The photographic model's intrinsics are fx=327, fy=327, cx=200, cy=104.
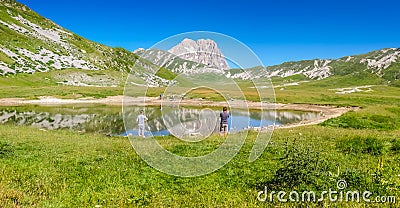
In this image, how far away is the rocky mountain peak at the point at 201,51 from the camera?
11.8 m

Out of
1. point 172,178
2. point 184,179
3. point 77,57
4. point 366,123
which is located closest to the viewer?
point 184,179

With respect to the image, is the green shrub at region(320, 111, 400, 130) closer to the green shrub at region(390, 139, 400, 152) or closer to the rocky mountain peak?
the green shrub at region(390, 139, 400, 152)

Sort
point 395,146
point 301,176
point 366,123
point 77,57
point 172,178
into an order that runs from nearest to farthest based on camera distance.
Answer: point 301,176, point 172,178, point 395,146, point 366,123, point 77,57

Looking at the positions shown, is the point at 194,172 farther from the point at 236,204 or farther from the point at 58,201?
the point at 58,201

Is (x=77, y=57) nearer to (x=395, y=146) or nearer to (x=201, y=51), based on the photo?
(x=395, y=146)

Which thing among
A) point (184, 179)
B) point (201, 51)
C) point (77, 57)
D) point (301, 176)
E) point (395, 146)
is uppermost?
point (77, 57)

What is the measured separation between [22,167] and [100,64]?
171349 millimetres

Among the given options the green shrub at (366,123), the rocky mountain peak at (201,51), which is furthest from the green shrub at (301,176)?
the green shrub at (366,123)

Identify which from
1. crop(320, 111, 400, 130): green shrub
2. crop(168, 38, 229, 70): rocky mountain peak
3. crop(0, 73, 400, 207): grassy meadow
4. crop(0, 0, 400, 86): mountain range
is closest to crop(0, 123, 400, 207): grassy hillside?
crop(0, 73, 400, 207): grassy meadow

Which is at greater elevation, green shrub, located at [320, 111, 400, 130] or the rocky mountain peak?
the rocky mountain peak

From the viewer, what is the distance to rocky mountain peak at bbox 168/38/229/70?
11773mm

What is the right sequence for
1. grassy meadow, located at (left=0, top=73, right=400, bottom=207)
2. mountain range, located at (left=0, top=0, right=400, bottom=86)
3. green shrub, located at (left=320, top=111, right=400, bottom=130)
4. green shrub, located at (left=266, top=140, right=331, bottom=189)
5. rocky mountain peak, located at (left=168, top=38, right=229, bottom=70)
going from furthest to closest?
1. green shrub, located at (left=320, top=111, right=400, bottom=130)
2. mountain range, located at (left=0, top=0, right=400, bottom=86)
3. rocky mountain peak, located at (left=168, top=38, right=229, bottom=70)
4. green shrub, located at (left=266, top=140, right=331, bottom=189)
5. grassy meadow, located at (left=0, top=73, right=400, bottom=207)

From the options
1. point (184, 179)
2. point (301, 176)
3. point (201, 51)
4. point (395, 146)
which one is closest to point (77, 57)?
point (395, 146)

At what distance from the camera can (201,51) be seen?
11883 mm
